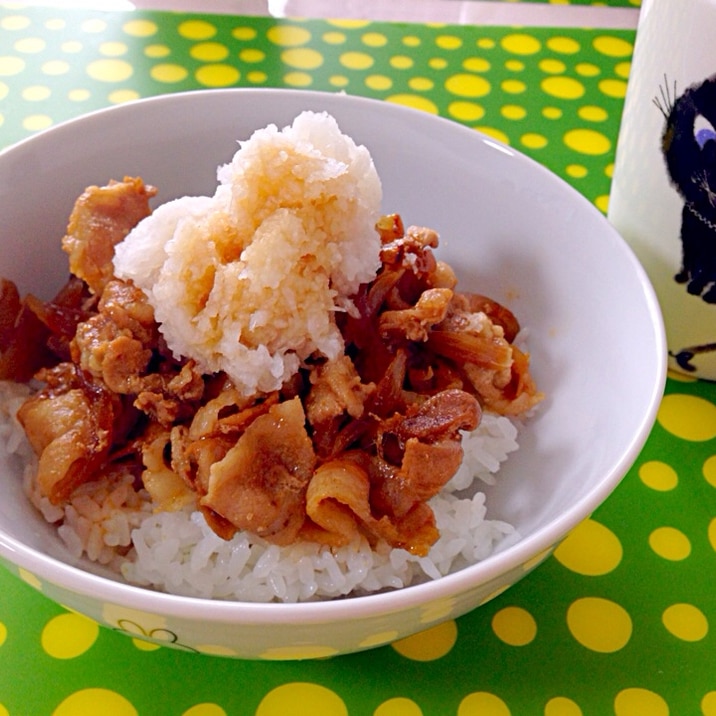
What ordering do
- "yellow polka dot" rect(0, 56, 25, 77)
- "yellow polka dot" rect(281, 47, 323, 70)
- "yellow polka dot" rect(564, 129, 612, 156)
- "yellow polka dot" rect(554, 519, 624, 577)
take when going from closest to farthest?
"yellow polka dot" rect(554, 519, 624, 577)
"yellow polka dot" rect(564, 129, 612, 156)
"yellow polka dot" rect(0, 56, 25, 77)
"yellow polka dot" rect(281, 47, 323, 70)

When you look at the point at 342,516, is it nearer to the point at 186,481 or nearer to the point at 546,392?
the point at 186,481

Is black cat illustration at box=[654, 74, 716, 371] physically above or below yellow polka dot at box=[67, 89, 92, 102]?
above

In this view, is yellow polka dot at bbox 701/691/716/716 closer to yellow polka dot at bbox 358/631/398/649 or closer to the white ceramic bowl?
the white ceramic bowl

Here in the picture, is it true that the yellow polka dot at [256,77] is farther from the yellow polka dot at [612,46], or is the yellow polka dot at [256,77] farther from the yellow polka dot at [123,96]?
the yellow polka dot at [612,46]

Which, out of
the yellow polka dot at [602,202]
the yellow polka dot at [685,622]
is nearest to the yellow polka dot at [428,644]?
the yellow polka dot at [685,622]

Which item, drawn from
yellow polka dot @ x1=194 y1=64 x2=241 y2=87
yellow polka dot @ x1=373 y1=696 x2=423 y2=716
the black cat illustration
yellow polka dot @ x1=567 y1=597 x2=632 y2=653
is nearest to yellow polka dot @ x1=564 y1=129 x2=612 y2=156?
the black cat illustration

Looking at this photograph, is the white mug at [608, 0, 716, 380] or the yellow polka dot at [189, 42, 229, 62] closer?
the white mug at [608, 0, 716, 380]

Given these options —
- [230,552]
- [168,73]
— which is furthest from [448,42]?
[230,552]
